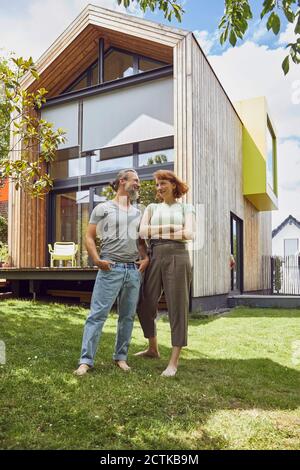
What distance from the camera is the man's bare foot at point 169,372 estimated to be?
10.5ft

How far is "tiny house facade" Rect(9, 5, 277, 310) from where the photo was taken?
25.8 feet

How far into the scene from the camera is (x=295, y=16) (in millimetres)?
2219

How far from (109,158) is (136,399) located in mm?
7869

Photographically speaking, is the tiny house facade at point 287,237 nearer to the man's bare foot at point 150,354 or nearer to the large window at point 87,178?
the large window at point 87,178

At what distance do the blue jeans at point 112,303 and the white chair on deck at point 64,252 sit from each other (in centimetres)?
651

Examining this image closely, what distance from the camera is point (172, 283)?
3.31m

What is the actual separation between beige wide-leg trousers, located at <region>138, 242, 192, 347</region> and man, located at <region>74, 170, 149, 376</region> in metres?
0.13

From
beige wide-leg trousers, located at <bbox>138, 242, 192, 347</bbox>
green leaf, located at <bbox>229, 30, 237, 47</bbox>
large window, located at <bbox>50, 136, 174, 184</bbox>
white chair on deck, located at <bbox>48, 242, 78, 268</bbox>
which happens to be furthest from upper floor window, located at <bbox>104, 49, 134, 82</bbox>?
green leaf, located at <bbox>229, 30, 237, 47</bbox>

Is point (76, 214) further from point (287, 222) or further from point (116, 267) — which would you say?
point (287, 222)

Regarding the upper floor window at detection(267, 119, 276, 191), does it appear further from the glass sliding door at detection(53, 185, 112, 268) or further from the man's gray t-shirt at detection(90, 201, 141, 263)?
the man's gray t-shirt at detection(90, 201, 141, 263)

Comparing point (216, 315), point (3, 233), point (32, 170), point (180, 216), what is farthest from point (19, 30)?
point (3, 233)

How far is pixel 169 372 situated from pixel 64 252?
7019 millimetres
